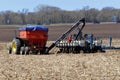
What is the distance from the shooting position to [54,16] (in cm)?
16500

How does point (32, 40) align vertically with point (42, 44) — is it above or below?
above

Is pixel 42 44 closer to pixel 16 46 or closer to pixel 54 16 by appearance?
pixel 16 46

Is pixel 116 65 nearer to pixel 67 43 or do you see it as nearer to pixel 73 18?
pixel 67 43

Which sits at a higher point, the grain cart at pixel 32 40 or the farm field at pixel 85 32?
the grain cart at pixel 32 40

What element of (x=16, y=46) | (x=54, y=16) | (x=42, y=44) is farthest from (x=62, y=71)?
(x=54, y=16)

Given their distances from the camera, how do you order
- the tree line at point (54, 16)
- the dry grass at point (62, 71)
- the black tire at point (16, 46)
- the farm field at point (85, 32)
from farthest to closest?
the tree line at point (54, 16)
the farm field at point (85, 32)
the black tire at point (16, 46)
the dry grass at point (62, 71)

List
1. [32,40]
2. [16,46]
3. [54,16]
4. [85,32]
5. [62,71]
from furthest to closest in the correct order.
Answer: [54,16] → [85,32] → [32,40] → [16,46] → [62,71]

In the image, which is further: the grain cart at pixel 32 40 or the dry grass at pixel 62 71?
the grain cart at pixel 32 40

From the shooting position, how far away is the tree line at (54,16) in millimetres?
156250

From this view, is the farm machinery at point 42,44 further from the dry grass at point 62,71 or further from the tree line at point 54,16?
the tree line at point 54,16

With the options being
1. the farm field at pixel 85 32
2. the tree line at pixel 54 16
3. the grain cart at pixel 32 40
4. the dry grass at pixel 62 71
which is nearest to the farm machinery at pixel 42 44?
the grain cart at pixel 32 40

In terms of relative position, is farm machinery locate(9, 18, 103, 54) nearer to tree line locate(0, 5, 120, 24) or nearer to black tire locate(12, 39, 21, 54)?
black tire locate(12, 39, 21, 54)

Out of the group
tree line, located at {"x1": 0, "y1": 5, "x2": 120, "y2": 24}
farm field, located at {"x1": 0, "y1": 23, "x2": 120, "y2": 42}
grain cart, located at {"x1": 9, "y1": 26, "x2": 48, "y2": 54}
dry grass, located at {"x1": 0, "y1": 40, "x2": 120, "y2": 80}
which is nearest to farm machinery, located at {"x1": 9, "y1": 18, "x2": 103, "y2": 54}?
grain cart, located at {"x1": 9, "y1": 26, "x2": 48, "y2": 54}

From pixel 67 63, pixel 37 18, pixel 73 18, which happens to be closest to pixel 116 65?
pixel 67 63
